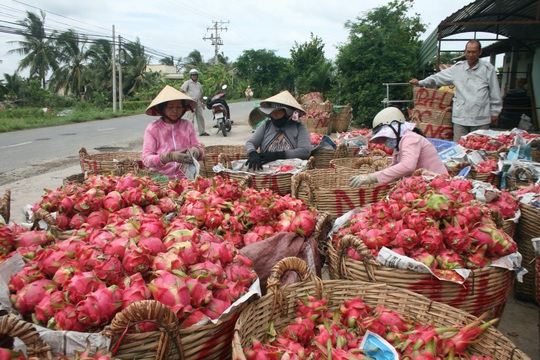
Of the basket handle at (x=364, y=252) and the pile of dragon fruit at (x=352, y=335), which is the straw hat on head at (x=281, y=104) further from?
the pile of dragon fruit at (x=352, y=335)

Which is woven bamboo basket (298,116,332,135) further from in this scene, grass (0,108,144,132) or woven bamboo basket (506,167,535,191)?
grass (0,108,144,132)

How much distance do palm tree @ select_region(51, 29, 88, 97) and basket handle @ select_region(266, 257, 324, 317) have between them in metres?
44.1

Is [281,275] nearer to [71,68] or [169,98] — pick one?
[169,98]

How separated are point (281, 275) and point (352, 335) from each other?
36 centimetres

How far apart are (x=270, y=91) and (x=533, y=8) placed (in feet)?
160

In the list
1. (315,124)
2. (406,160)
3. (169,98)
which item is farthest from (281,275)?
(315,124)

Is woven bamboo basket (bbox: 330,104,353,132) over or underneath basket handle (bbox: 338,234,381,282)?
over

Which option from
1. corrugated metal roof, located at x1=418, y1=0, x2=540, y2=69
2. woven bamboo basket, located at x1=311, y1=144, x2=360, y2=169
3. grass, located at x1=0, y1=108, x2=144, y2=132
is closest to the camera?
woven bamboo basket, located at x1=311, y1=144, x2=360, y2=169

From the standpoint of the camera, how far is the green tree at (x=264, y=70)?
61969 millimetres

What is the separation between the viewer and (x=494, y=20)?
29.9ft

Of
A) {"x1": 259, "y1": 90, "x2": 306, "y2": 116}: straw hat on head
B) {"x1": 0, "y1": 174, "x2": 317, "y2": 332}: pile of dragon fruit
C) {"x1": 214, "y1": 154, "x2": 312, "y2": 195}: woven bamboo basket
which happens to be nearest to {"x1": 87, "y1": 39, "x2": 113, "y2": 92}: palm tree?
{"x1": 259, "y1": 90, "x2": 306, "y2": 116}: straw hat on head

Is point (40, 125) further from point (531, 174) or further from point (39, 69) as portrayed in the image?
point (39, 69)

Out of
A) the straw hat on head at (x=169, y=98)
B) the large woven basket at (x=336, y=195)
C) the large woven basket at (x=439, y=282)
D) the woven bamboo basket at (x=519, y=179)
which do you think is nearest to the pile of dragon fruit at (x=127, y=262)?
the large woven basket at (x=439, y=282)

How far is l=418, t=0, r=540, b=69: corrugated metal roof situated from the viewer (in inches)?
301
